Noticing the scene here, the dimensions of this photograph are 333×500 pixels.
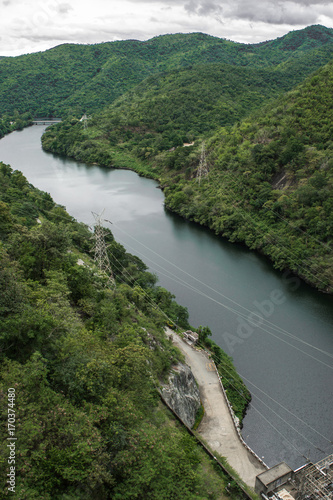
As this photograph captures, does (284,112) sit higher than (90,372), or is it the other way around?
(284,112)

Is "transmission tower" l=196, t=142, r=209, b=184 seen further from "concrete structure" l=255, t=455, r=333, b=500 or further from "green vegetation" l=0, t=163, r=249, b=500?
"concrete structure" l=255, t=455, r=333, b=500

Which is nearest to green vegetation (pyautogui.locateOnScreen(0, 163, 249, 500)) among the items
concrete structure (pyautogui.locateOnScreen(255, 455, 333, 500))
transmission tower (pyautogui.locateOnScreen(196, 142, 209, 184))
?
concrete structure (pyautogui.locateOnScreen(255, 455, 333, 500))

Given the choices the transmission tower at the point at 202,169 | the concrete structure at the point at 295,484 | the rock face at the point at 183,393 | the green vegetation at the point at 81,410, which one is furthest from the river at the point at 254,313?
the green vegetation at the point at 81,410

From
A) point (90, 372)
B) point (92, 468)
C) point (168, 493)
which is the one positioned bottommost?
point (168, 493)

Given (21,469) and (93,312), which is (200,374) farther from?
(21,469)

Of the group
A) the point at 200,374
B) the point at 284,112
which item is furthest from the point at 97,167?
the point at 200,374

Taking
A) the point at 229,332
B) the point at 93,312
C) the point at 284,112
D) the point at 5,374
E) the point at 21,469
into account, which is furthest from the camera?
the point at 284,112

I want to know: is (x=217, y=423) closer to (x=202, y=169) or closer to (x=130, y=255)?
(x=130, y=255)
